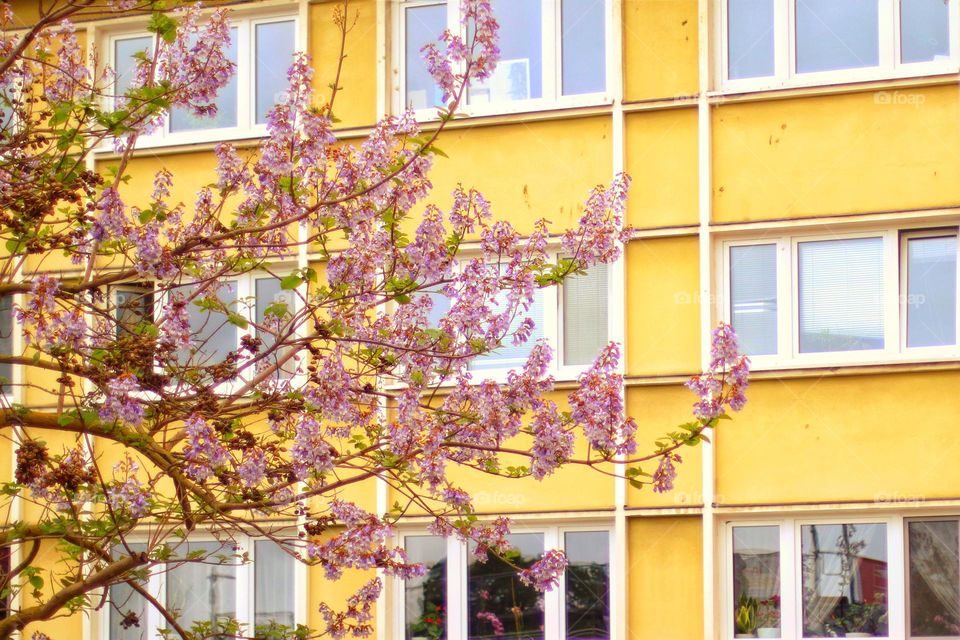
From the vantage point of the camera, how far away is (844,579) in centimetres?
1759

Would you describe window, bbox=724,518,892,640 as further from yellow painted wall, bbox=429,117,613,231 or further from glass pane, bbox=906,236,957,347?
yellow painted wall, bbox=429,117,613,231

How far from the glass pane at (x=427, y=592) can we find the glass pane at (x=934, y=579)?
15.2 feet

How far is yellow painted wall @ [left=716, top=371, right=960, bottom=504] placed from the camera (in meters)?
17.2

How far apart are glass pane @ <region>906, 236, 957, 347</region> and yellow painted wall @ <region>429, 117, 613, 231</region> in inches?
124

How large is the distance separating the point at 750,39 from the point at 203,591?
805cm

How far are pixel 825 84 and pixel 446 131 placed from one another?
3.92 metres

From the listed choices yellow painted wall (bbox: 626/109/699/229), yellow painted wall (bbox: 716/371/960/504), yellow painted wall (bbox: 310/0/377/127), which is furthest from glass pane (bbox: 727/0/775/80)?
yellow painted wall (bbox: 310/0/377/127)

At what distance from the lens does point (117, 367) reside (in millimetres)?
10109

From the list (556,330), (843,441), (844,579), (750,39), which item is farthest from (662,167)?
(844,579)

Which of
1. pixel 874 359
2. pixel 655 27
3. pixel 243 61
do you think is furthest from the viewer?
pixel 243 61

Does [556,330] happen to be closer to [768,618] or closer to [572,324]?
[572,324]

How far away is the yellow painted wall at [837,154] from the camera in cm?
1762

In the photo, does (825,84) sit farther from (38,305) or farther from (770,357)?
(38,305)

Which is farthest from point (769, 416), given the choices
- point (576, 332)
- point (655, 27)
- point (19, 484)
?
point (19, 484)
